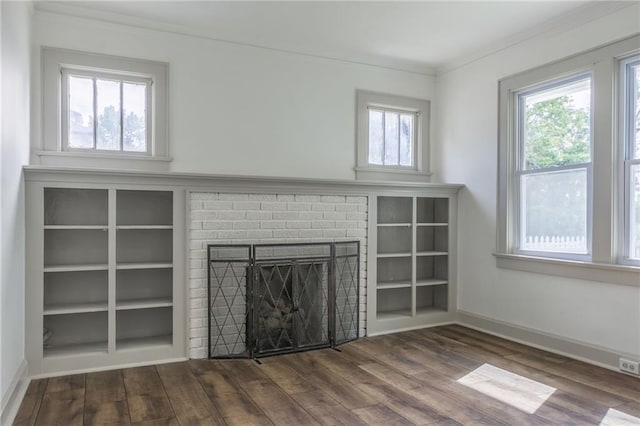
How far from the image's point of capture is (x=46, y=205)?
11.5ft

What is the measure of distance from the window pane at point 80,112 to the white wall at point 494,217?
3.60 meters

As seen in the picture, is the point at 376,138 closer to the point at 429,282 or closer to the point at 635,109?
the point at 429,282

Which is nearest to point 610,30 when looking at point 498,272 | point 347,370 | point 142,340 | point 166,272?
point 498,272

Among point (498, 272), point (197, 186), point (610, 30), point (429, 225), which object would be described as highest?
point (610, 30)

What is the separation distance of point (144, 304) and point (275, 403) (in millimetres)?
1455

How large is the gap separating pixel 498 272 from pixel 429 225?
833 millimetres

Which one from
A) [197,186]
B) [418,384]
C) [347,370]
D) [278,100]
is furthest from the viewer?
[278,100]

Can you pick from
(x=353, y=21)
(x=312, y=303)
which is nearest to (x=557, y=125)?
(x=353, y=21)

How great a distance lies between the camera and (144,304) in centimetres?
360

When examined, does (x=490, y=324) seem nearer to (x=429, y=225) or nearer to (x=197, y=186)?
(x=429, y=225)

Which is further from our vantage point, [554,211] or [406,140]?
[406,140]

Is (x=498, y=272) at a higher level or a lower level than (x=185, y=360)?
higher

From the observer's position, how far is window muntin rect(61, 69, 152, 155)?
145 inches

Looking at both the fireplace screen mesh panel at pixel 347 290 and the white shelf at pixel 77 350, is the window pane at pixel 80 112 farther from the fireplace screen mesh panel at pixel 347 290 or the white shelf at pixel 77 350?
the fireplace screen mesh panel at pixel 347 290
